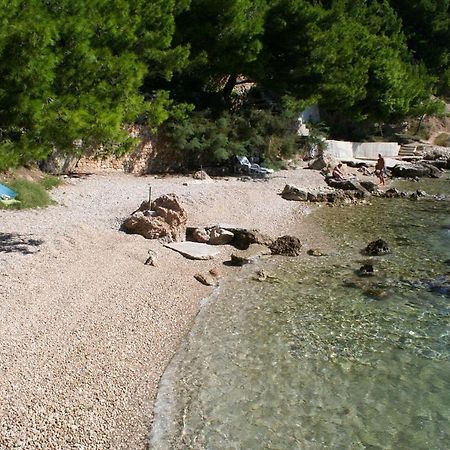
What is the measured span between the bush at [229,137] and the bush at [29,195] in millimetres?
9732

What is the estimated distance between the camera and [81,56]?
1147cm

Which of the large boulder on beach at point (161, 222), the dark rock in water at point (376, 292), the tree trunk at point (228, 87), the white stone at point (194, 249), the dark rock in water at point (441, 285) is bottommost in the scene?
the dark rock in water at point (376, 292)

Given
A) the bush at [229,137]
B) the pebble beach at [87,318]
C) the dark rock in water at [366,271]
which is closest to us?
the pebble beach at [87,318]

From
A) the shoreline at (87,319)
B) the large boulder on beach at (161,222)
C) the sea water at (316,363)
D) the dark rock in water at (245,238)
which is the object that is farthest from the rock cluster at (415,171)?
the large boulder on beach at (161,222)

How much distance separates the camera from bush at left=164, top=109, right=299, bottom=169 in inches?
1050

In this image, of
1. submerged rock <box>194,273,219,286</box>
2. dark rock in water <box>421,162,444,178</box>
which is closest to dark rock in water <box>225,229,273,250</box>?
submerged rock <box>194,273,219,286</box>

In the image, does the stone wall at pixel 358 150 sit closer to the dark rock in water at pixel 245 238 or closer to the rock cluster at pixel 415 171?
the rock cluster at pixel 415 171

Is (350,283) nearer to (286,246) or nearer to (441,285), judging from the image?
(441,285)

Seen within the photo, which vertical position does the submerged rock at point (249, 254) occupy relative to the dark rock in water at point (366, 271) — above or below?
below

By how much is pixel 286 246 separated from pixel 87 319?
7312 mm

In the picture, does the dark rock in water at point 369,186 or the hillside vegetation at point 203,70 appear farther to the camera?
the dark rock in water at point 369,186

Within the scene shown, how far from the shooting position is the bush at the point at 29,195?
16.3m

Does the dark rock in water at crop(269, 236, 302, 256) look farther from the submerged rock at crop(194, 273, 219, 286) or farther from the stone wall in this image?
the stone wall

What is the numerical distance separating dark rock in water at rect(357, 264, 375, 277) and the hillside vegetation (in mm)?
6451
